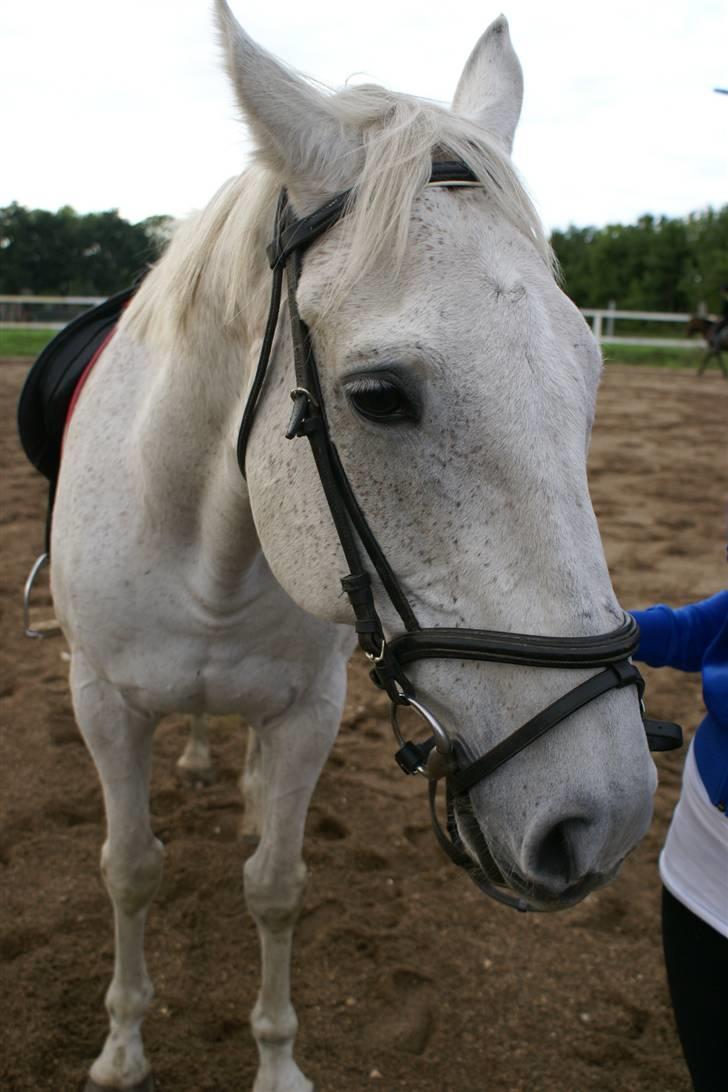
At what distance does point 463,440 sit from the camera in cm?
133

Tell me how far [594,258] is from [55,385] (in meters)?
40.5

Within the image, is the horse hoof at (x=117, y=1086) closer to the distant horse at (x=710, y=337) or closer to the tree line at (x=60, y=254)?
the distant horse at (x=710, y=337)

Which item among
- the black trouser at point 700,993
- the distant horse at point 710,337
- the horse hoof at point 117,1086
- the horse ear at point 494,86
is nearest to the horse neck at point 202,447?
the horse ear at point 494,86

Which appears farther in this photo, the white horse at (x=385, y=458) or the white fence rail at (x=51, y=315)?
the white fence rail at (x=51, y=315)

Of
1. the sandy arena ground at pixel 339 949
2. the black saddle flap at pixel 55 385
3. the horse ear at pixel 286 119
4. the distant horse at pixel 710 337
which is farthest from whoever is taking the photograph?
the distant horse at pixel 710 337

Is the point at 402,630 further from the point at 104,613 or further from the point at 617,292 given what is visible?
the point at 617,292

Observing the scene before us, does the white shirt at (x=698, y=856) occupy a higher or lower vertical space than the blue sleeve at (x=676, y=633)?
lower

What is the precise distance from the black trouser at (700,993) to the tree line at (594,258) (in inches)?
1196

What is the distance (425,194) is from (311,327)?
0.96 ft

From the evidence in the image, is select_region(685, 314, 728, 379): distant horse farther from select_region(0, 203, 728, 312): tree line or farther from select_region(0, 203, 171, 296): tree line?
select_region(0, 203, 171, 296): tree line

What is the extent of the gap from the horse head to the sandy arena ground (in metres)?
1.56

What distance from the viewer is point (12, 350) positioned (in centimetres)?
1778

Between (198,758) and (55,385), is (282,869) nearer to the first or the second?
(198,758)

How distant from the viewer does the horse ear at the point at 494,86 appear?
1.87m
